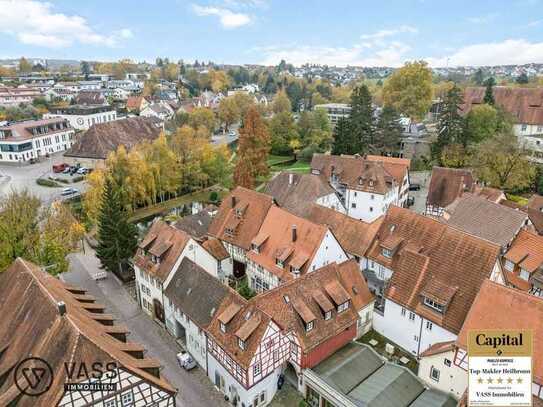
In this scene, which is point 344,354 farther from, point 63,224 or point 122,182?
point 122,182

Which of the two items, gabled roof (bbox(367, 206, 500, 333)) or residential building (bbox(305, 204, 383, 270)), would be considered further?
residential building (bbox(305, 204, 383, 270))

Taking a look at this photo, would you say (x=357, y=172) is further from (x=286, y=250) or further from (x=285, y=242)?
(x=286, y=250)

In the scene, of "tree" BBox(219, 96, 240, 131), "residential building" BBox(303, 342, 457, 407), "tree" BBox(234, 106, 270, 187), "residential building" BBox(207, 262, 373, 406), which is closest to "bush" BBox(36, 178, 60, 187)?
"tree" BBox(234, 106, 270, 187)

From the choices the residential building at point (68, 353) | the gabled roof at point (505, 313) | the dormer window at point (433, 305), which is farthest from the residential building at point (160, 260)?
the gabled roof at point (505, 313)

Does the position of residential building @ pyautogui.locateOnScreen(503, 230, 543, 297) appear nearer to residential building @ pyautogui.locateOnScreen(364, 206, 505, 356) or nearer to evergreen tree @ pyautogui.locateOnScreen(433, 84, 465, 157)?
residential building @ pyautogui.locateOnScreen(364, 206, 505, 356)

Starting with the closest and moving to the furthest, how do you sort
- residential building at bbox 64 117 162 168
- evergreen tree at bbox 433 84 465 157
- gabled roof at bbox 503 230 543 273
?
1. gabled roof at bbox 503 230 543 273
2. evergreen tree at bbox 433 84 465 157
3. residential building at bbox 64 117 162 168

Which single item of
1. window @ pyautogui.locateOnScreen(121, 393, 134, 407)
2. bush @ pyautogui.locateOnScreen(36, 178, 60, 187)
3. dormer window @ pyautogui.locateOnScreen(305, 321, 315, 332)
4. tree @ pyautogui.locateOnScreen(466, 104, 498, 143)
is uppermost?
tree @ pyautogui.locateOnScreen(466, 104, 498, 143)

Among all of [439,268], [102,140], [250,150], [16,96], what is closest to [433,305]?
[439,268]

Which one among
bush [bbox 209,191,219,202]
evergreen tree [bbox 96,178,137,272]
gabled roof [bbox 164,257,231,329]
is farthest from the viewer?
bush [bbox 209,191,219,202]

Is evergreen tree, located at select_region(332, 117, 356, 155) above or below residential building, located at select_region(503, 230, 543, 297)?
above
